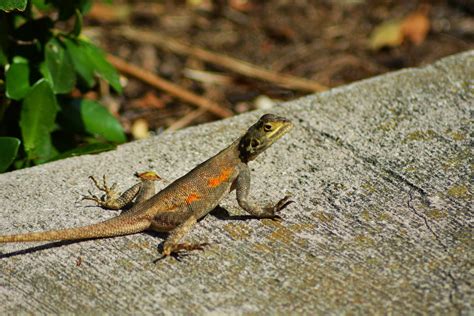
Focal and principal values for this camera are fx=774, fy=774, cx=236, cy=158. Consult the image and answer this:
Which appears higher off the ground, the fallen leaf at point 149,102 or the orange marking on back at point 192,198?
the orange marking on back at point 192,198

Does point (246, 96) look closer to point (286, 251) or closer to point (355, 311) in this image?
point (286, 251)

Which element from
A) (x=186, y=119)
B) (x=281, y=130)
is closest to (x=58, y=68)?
(x=281, y=130)

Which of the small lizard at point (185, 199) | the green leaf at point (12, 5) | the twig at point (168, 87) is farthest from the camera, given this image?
the twig at point (168, 87)

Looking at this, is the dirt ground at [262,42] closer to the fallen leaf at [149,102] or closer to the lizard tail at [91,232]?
the fallen leaf at [149,102]

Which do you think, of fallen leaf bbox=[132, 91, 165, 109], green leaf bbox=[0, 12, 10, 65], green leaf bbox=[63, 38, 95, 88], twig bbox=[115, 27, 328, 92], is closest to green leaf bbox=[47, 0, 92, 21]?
green leaf bbox=[63, 38, 95, 88]

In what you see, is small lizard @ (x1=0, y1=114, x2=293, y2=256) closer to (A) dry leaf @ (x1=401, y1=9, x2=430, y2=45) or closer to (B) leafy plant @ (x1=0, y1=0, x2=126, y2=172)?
(B) leafy plant @ (x1=0, y1=0, x2=126, y2=172)

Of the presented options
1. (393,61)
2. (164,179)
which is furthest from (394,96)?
(393,61)

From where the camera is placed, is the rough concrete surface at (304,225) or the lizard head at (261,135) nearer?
the rough concrete surface at (304,225)

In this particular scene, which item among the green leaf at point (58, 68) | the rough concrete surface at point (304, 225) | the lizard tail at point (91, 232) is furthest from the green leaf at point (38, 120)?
the lizard tail at point (91, 232)
